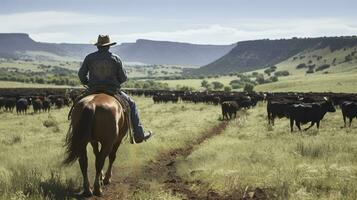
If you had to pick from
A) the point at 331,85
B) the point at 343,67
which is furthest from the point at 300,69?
the point at 331,85

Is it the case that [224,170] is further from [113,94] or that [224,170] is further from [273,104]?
[273,104]

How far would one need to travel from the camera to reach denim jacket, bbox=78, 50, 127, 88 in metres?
9.59

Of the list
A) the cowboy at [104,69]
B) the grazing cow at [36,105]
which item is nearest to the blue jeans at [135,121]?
the cowboy at [104,69]

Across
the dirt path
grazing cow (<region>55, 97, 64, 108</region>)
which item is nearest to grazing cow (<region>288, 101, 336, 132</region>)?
the dirt path

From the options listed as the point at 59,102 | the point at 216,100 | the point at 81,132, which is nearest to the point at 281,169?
the point at 81,132

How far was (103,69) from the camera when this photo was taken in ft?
31.5

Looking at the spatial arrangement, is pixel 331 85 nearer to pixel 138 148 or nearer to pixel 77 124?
pixel 138 148

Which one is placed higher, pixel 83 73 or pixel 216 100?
pixel 83 73

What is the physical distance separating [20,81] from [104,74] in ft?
422

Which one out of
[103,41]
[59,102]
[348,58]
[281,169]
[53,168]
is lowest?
[348,58]

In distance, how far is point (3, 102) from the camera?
1786 inches

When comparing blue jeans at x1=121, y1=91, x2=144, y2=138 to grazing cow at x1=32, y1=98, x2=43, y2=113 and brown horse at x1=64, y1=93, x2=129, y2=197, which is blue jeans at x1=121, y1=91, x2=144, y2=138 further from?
grazing cow at x1=32, y1=98, x2=43, y2=113

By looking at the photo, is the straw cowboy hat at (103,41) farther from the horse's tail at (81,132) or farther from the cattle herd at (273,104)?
the cattle herd at (273,104)

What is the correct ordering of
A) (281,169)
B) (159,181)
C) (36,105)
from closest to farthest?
1. (281,169)
2. (159,181)
3. (36,105)
